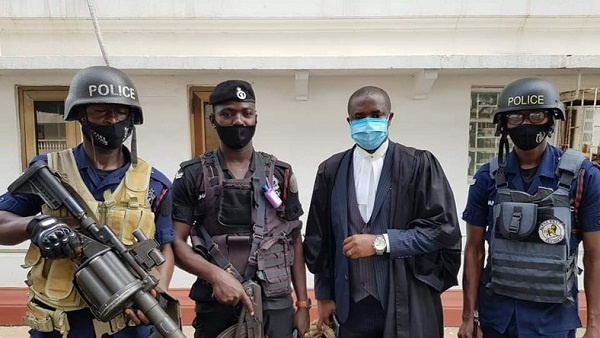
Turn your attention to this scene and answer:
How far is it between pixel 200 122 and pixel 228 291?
2.72 m

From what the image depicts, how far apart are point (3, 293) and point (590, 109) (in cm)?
615

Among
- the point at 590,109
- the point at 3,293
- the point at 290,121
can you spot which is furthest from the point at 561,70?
the point at 3,293

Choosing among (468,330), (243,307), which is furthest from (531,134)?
(243,307)

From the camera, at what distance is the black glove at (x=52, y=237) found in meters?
1.61

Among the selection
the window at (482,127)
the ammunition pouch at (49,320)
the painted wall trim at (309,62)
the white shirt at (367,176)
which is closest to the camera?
the ammunition pouch at (49,320)

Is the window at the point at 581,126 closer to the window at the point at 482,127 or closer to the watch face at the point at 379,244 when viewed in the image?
the window at the point at 482,127

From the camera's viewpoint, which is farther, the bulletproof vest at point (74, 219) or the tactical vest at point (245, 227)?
the tactical vest at point (245, 227)

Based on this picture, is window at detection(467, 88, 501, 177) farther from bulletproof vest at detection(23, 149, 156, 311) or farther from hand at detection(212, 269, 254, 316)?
bulletproof vest at detection(23, 149, 156, 311)

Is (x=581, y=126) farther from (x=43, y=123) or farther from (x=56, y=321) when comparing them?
(x=43, y=123)

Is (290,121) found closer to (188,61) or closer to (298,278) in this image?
(188,61)

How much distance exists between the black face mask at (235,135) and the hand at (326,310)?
3.11ft

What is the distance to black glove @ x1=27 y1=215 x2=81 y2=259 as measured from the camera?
1607mm

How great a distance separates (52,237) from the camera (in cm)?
161

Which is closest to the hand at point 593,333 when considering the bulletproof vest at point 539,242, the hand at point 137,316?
the bulletproof vest at point 539,242
